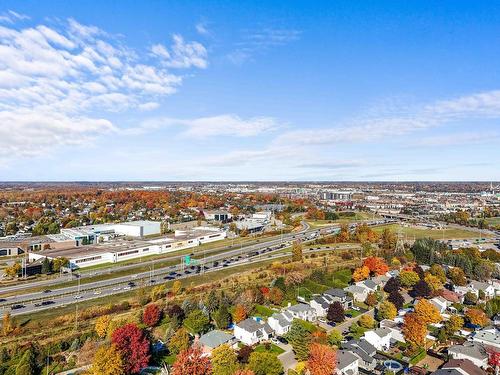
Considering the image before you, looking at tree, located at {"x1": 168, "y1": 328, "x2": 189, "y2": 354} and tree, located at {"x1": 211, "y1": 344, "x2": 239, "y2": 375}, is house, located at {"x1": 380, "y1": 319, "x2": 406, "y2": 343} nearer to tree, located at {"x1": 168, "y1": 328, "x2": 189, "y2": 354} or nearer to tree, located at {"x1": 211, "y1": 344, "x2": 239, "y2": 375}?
tree, located at {"x1": 211, "y1": 344, "x2": 239, "y2": 375}

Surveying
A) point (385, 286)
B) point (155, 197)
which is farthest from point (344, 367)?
point (155, 197)

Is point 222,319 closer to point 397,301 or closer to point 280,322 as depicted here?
point 280,322

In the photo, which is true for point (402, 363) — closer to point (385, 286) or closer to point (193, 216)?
point (385, 286)

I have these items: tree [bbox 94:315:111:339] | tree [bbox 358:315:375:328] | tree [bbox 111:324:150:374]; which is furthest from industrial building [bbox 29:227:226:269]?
tree [bbox 358:315:375:328]

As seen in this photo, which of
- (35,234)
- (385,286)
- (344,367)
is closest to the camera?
(344,367)

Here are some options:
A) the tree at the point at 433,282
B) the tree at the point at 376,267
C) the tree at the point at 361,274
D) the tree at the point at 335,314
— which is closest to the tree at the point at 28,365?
the tree at the point at 335,314
